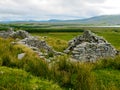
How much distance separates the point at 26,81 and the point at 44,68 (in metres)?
1.37

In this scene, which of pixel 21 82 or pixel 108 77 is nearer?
pixel 21 82

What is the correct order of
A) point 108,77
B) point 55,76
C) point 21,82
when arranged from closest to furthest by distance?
point 21,82, point 55,76, point 108,77

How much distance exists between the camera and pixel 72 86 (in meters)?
9.88

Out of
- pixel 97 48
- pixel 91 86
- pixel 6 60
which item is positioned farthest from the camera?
pixel 97 48

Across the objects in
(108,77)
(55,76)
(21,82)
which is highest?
(21,82)

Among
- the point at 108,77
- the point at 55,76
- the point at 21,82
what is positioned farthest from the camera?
the point at 108,77

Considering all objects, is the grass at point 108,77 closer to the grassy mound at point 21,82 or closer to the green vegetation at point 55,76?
the green vegetation at point 55,76

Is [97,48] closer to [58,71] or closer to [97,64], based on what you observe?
[97,64]

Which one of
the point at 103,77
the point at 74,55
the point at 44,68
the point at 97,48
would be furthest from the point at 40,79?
the point at 97,48

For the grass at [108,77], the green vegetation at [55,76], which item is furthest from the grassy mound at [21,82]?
the grass at [108,77]

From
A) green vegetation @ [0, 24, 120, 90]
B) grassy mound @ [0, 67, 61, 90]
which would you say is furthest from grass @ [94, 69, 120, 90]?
grassy mound @ [0, 67, 61, 90]

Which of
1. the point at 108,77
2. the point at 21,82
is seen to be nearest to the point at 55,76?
the point at 21,82

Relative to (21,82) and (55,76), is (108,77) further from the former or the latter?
(21,82)

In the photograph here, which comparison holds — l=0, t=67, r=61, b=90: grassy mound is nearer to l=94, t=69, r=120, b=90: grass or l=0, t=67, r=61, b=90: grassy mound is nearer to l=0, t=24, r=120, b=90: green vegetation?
l=0, t=24, r=120, b=90: green vegetation
